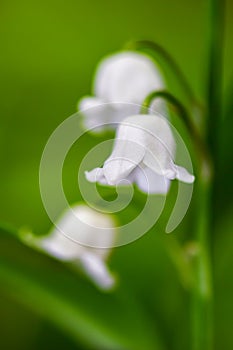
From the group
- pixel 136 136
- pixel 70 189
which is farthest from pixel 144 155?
Result: pixel 70 189

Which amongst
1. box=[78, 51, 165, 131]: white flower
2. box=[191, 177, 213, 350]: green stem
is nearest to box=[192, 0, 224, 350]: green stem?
box=[191, 177, 213, 350]: green stem

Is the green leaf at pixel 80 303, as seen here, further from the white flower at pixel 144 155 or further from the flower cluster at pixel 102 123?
the white flower at pixel 144 155

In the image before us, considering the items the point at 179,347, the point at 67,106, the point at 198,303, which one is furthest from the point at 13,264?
the point at 67,106

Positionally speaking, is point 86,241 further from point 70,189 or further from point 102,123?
point 70,189

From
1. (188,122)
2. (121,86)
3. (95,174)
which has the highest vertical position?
(121,86)

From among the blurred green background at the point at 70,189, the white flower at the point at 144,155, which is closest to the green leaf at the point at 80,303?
the blurred green background at the point at 70,189

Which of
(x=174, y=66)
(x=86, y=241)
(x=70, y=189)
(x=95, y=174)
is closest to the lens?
(x=95, y=174)

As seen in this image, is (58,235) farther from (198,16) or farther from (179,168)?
(198,16)
